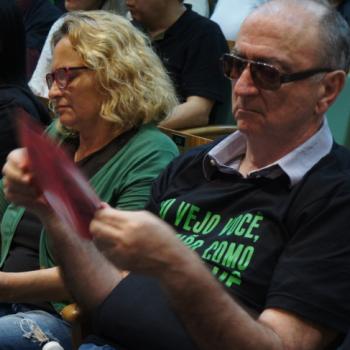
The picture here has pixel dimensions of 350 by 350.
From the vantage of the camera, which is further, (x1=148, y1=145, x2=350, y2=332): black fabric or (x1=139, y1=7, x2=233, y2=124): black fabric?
(x1=139, y1=7, x2=233, y2=124): black fabric

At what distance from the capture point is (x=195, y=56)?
273cm

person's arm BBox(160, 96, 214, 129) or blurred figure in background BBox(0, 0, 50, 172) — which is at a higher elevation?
blurred figure in background BBox(0, 0, 50, 172)

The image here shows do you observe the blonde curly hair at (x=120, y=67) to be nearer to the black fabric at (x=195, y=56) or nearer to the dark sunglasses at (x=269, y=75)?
the dark sunglasses at (x=269, y=75)

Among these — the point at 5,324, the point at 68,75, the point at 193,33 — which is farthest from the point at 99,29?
the point at 193,33

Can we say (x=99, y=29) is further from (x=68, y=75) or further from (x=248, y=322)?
(x=248, y=322)

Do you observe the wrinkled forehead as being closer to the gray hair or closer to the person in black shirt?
the gray hair

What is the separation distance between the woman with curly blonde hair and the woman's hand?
1.38ft

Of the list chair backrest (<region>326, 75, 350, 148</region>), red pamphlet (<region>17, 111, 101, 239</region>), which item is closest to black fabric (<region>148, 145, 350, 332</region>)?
red pamphlet (<region>17, 111, 101, 239</region>)

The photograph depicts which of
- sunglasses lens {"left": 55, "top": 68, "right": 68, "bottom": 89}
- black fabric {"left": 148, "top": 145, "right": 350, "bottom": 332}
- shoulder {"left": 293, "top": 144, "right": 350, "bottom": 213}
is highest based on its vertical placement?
shoulder {"left": 293, "top": 144, "right": 350, "bottom": 213}

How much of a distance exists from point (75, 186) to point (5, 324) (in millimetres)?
736

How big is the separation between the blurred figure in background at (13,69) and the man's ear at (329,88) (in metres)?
1.02

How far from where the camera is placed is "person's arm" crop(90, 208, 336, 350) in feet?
2.91


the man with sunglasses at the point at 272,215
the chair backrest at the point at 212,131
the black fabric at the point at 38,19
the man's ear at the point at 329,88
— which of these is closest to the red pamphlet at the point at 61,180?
the man with sunglasses at the point at 272,215

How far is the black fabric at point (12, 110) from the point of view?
1.98 m
